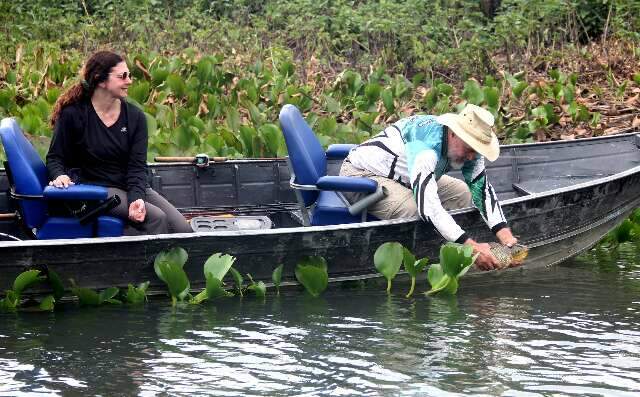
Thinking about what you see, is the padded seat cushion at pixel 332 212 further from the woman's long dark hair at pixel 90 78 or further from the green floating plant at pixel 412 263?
the woman's long dark hair at pixel 90 78

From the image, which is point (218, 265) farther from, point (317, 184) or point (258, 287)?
point (317, 184)

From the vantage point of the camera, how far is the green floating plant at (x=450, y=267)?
262 inches

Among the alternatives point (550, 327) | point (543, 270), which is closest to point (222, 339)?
point (550, 327)

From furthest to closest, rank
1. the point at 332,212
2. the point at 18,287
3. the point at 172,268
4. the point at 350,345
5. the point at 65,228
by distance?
the point at 332,212 → the point at 65,228 → the point at 172,268 → the point at 18,287 → the point at 350,345

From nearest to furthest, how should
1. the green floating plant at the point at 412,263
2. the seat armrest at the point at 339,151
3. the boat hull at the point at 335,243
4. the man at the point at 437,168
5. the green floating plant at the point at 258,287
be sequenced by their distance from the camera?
the boat hull at the point at 335,243 → the man at the point at 437,168 → the green floating plant at the point at 412,263 → the green floating plant at the point at 258,287 → the seat armrest at the point at 339,151

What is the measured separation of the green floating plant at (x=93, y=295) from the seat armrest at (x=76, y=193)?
1.47ft

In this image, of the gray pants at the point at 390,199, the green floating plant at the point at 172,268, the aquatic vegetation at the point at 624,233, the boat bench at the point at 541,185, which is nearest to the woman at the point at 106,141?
the green floating plant at the point at 172,268

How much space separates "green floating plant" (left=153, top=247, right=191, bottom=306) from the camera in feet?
21.8

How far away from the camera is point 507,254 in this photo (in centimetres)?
696

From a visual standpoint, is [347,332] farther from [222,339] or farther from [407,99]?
[407,99]

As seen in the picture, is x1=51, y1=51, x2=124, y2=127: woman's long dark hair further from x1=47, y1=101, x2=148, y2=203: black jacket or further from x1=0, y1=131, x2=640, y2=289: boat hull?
x1=0, y1=131, x2=640, y2=289: boat hull

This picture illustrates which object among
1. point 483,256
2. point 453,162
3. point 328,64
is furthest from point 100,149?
point 328,64

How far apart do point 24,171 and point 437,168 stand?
7.36 feet

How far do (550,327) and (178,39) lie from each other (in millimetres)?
8323
